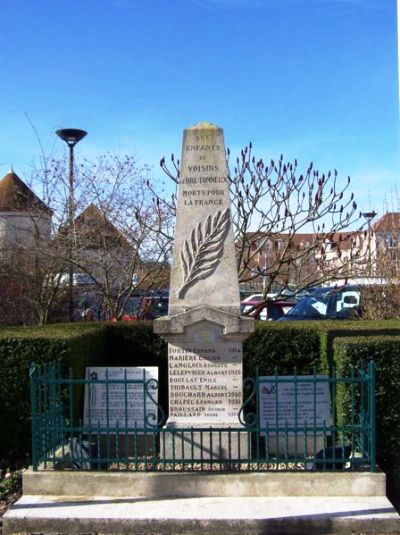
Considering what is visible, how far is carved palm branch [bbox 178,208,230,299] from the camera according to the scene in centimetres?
658

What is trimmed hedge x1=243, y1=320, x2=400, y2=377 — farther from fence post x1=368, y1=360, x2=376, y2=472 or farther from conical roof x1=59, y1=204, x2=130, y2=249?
conical roof x1=59, y1=204, x2=130, y2=249

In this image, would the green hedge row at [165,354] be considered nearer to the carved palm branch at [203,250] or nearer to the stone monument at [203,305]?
the stone monument at [203,305]

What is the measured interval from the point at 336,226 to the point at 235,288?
19.5 ft

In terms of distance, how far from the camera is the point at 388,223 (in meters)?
16.4

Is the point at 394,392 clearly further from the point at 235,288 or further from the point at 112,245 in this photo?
the point at 112,245

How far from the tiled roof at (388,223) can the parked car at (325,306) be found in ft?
5.65

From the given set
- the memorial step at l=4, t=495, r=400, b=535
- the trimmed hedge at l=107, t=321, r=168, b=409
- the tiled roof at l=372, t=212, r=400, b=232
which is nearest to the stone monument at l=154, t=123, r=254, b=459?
the memorial step at l=4, t=495, r=400, b=535

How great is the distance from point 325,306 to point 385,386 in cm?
1041

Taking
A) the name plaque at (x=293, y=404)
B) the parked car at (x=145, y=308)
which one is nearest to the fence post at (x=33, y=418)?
the name plaque at (x=293, y=404)

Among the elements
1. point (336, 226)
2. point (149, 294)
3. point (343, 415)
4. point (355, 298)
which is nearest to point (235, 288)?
point (343, 415)

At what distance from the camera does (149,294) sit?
46.9ft

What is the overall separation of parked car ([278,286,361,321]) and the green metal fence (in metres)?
8.53

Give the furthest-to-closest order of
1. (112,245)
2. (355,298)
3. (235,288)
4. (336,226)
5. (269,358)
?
(355,298) < (112,245) < (336,226) < (269,358) < (235,288)

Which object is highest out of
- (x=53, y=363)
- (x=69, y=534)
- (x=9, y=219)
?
(x=9, y=219)
